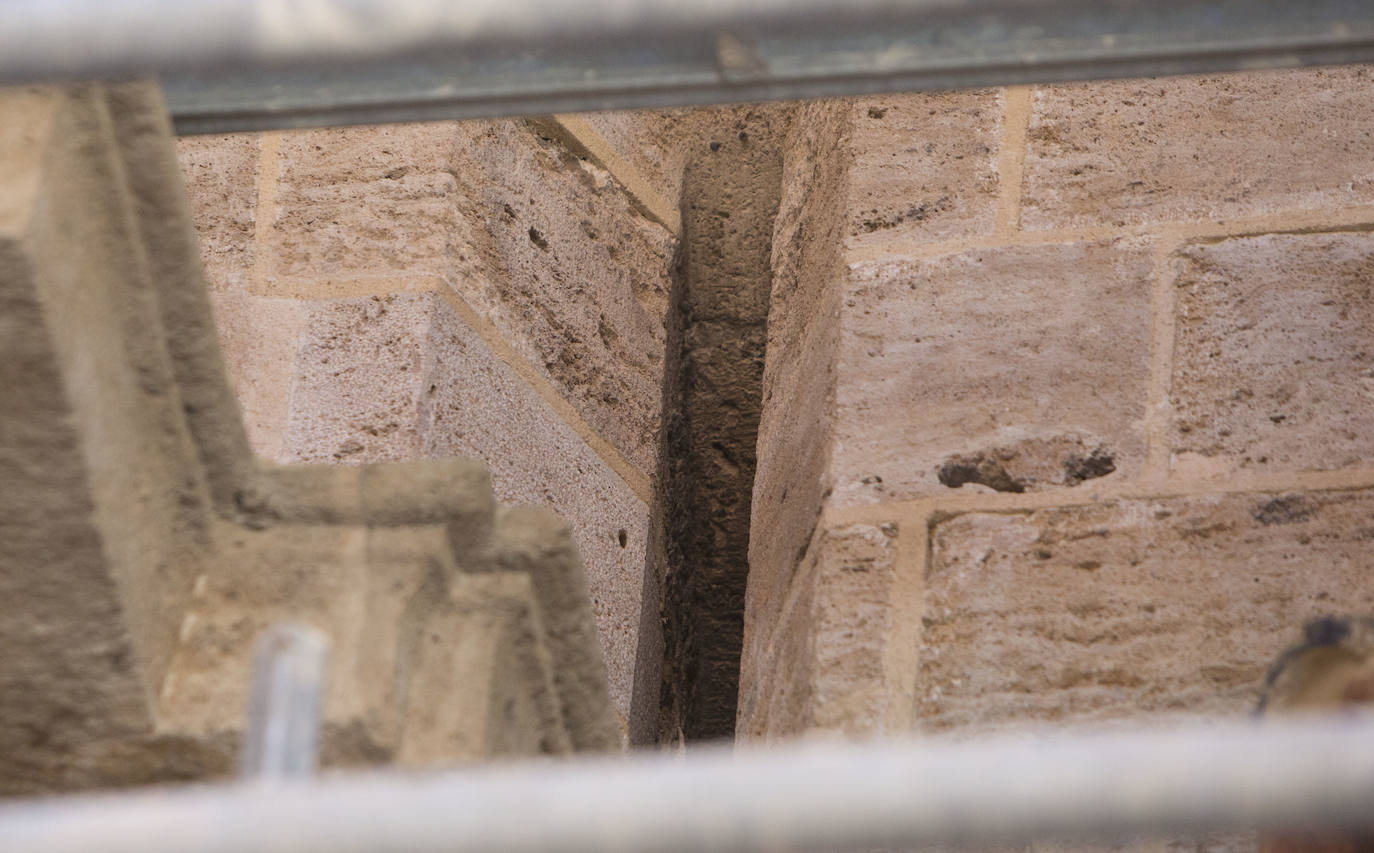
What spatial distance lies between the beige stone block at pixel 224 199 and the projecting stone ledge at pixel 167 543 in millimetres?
992

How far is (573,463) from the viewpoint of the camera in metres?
2.31

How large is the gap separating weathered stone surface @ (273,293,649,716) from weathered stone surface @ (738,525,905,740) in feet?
1.11

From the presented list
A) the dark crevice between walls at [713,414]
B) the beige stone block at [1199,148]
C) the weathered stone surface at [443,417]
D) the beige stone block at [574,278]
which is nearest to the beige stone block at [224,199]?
the weathered stone surface at [443,417]

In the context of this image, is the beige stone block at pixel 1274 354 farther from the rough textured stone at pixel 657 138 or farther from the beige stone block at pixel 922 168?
the rough textured stone at pixel 657 138

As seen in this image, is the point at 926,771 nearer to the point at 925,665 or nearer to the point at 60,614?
the point at 60,614

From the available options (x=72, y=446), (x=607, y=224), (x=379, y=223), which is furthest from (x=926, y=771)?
(x=607, y=224)

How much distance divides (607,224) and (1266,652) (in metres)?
1.09

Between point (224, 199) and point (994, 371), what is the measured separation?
36.7 inches

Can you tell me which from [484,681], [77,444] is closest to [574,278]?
[484,681]

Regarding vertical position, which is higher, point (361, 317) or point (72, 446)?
point (361, 317)

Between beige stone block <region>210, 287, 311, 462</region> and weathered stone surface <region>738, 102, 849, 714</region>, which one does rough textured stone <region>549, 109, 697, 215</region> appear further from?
beige stone block <region>210, 287, 311, 462</region>

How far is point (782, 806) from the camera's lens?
817 millimetres

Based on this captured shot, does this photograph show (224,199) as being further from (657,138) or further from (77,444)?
(77,444)

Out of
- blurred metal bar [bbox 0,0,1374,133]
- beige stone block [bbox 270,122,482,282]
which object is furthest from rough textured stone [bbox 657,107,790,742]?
blurred metal bar [bbox 0,0,1374,133]
